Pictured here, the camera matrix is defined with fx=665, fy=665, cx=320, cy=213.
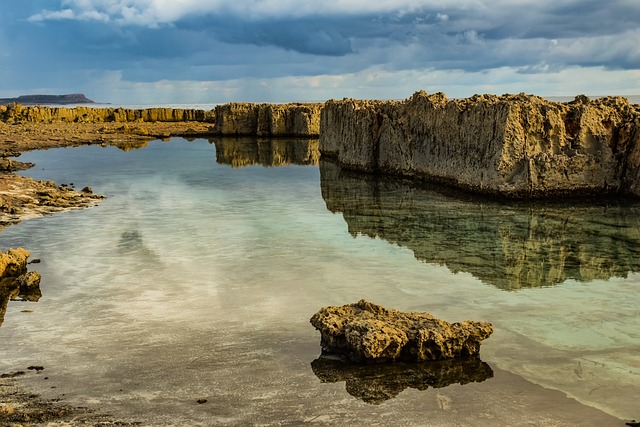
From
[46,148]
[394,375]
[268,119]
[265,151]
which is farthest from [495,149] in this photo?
[268,119]

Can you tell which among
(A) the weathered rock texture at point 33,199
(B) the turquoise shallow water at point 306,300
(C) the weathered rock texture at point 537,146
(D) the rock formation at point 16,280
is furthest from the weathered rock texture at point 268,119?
(D) the rock formation at point 16,280

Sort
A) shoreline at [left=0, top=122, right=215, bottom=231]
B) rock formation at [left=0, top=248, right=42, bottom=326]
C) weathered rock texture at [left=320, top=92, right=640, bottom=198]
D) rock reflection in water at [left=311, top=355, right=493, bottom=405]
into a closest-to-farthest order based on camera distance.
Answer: rock reflection in water at [left=311, top=355, right=493, bottom=405], rock formation at [left=0, top=248, right=42, bottom=326], shoreline at [left=0, top=122, right=215, bottom=231], weathered rock texture at [left=320, top=92, right=640, bottom=198]

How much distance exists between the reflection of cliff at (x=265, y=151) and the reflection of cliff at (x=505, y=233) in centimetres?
935

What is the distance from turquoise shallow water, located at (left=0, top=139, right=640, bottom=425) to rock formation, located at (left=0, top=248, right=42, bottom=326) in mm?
174

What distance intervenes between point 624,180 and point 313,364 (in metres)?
11.2

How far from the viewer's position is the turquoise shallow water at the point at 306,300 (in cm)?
501

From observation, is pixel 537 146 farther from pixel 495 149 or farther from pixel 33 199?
pixel 33 199

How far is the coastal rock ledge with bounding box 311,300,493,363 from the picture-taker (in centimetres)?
559

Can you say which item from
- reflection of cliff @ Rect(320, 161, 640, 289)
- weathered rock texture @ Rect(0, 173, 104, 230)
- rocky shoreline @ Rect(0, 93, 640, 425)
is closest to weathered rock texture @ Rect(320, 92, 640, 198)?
rocky shoreline @ Rect(0, 93, 640, 425)

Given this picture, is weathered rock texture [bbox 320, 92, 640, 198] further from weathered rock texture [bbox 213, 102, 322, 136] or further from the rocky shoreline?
weathered rock texture [bbox 213, 102, 322, 136]

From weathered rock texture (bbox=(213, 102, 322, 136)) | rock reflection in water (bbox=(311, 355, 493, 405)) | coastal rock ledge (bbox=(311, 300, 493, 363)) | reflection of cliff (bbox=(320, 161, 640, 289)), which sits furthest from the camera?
weathered rock texture (bbox=(213, 102, 322, 136))

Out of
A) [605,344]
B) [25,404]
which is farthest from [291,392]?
[605,344]

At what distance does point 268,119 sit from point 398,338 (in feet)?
110

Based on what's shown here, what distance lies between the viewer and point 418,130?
17250 millimetres
